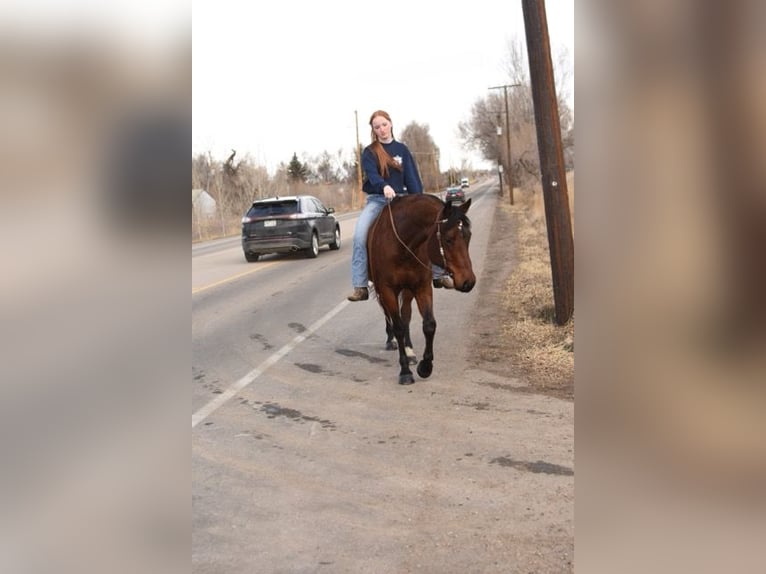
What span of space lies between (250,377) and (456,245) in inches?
105

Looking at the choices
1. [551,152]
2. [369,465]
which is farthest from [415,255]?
[369,465]

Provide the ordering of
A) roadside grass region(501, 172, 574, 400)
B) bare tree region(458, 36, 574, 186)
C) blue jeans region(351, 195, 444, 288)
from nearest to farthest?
roadside grass region(501, 172, 574, 400)
blue jeans region(351, 195, 444, 288)
bare tree region(458, 36, 574, 186)

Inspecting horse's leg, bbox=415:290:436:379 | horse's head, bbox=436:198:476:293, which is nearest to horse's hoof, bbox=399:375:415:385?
horse's leg, bbox=415:290:436:379

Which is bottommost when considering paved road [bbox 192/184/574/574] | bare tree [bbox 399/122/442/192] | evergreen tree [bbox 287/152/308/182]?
paved road [bbox 192/184/574/574]

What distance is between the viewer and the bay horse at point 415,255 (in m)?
5.69

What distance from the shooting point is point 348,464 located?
169 inches

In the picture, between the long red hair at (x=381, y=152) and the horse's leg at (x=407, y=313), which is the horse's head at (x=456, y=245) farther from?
the long red hair at (x=381, y=152)

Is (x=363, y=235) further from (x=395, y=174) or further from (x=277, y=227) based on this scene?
(x=277, y=227)

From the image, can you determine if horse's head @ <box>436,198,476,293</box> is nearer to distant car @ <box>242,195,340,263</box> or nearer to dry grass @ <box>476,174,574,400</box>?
dry grass @ <box>476,174,574,400</box>

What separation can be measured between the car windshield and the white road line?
29.5ft

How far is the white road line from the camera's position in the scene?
552 centimetres
